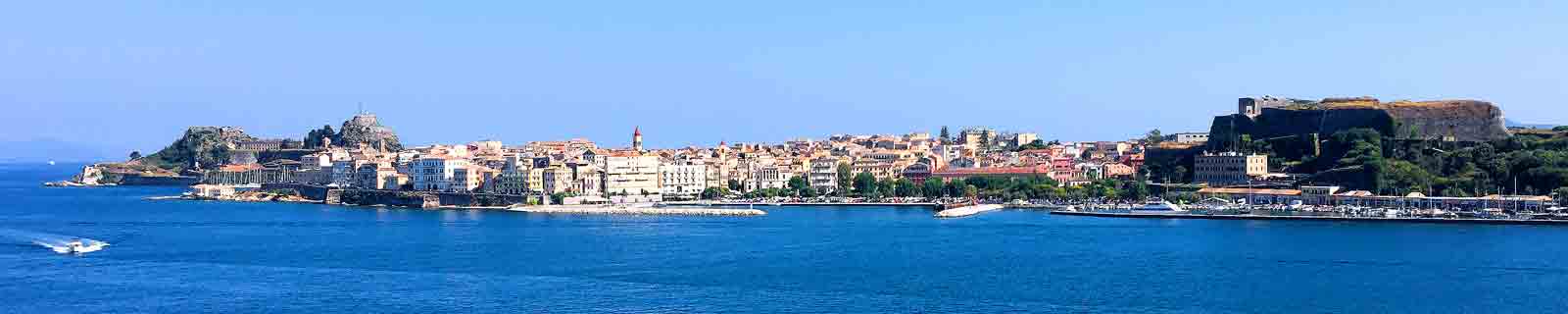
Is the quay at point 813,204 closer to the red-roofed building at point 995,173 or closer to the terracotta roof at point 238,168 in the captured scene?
the red-roofed building at point 995,173

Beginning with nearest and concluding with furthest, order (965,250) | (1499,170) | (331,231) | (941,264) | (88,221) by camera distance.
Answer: (941,264) → (965,250) → (331,231) → (88,221) → (1499,170)

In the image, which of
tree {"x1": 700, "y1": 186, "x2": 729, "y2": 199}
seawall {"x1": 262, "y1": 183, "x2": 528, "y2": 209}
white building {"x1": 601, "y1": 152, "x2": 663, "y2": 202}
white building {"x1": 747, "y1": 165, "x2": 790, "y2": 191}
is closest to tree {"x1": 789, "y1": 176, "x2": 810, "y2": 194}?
white building {"x1": 747, "y1": 165, "x2": 790, "y2": 191}

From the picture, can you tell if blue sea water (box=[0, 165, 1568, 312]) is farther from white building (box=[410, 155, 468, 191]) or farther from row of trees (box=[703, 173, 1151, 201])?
white building (box=[410, 155, 468, 191])

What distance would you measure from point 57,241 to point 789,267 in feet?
36.6

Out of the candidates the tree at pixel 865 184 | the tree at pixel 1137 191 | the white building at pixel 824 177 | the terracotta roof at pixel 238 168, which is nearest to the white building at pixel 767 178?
the white building at pixel 824 177

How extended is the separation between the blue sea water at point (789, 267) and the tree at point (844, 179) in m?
12.4

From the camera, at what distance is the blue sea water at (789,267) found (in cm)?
1806

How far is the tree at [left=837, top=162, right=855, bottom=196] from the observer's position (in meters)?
45.2

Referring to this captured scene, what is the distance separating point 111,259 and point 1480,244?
1855 centimetres

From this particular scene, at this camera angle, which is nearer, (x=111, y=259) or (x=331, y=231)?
(x=111, y=259)

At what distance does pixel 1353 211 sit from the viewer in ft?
108

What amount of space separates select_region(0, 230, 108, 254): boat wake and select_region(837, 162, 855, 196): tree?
21734mm

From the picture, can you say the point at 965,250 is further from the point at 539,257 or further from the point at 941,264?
the point at 539,257

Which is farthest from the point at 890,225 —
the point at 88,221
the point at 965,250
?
the point at 88,221
